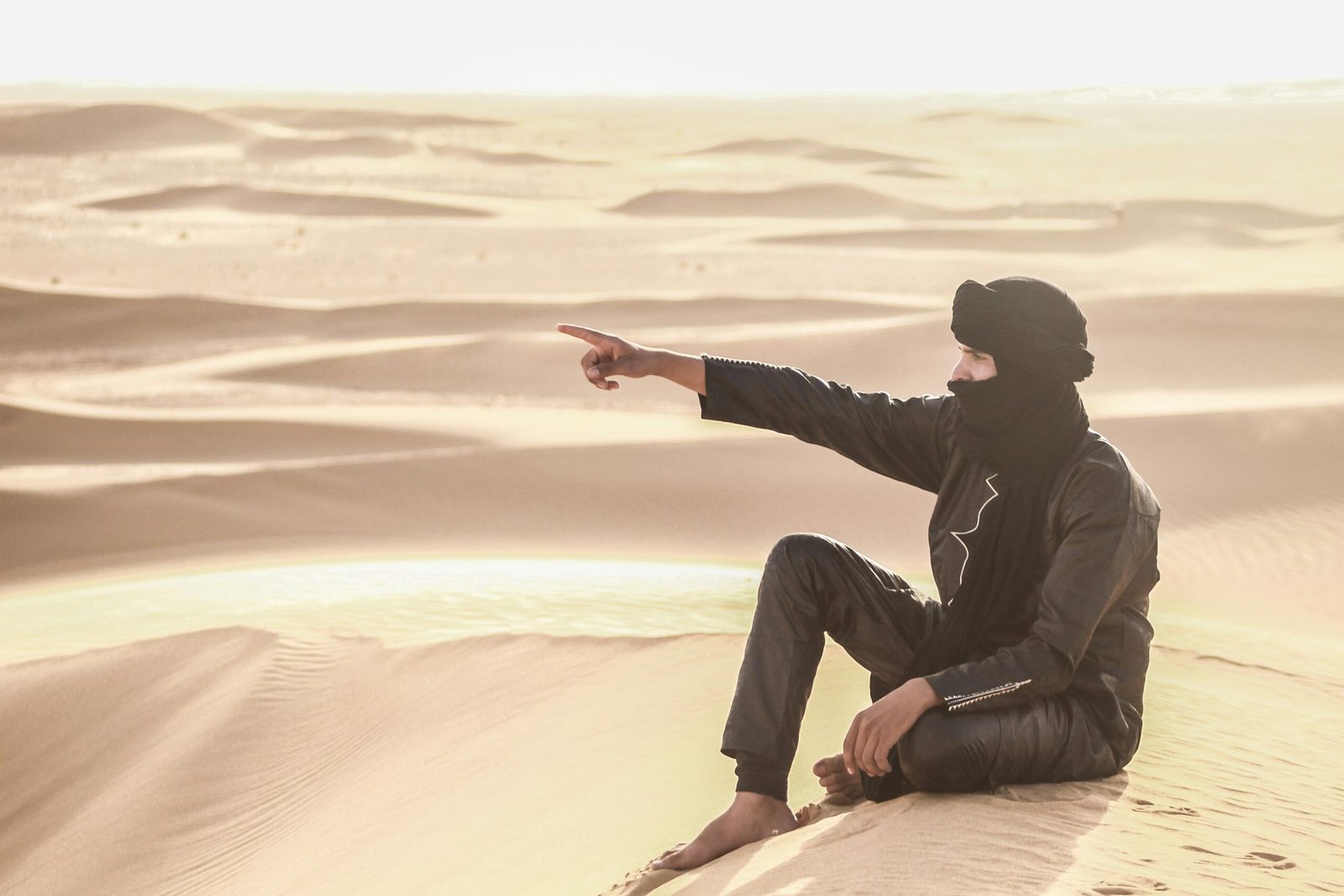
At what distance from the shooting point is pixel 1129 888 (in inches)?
126

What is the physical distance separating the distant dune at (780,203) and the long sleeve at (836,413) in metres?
29.7

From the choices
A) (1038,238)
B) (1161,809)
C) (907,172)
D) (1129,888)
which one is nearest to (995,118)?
(907,172)

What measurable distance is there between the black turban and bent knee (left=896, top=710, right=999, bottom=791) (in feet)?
2.66

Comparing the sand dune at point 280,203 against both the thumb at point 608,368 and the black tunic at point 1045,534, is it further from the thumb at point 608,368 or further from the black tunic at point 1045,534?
the black tunic at point 1045,534

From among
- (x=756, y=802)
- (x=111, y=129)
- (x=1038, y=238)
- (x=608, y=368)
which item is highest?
(x=111, y=129)

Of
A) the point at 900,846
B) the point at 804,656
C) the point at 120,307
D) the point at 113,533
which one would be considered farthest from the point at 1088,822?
the point at 120,307

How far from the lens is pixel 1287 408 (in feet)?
41.3

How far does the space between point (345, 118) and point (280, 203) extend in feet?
87.6

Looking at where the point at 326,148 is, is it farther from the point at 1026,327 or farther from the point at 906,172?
the point at 1026,327

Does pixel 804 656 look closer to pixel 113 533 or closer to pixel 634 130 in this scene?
pixel 113 533

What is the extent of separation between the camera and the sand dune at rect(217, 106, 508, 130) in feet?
188

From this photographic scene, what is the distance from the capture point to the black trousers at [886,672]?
11.6ft

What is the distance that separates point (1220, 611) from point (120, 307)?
14887 millimetres

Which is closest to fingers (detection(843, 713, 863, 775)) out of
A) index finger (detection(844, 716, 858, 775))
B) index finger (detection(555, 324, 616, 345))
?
index finger (detection(844, 716, 858, 775))
